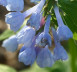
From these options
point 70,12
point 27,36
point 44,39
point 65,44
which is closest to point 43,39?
point 44,39

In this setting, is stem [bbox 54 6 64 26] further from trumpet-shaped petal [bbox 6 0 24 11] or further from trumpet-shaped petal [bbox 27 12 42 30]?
trumpet-shaped petal [bbox 6 0 24 11]

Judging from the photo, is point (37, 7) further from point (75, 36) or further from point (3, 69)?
point (3, 69)

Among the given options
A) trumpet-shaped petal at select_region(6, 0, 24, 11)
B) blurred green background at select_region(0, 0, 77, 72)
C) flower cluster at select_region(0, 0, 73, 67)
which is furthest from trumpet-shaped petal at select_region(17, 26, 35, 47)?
blurred green background at select_region(0, 0, 77, 72)

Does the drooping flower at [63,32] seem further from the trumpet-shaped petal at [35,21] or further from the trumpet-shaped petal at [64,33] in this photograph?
the trumpet-shaped petal at [35,21]

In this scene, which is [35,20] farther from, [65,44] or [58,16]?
[65,44]

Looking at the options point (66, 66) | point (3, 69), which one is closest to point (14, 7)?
point (3, 69)

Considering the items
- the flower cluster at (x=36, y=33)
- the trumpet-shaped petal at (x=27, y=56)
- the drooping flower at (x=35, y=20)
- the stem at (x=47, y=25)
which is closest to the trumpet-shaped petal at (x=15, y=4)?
the flower cluster at (x=36, y=33)
